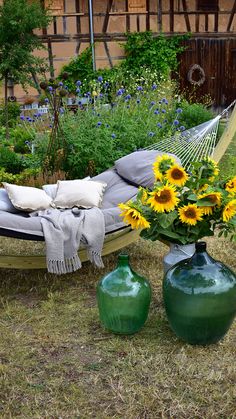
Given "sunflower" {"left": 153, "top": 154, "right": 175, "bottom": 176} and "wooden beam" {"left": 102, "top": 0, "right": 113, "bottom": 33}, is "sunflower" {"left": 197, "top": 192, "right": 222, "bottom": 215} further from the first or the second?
"wooden beam" {"left": 102, "top": 0, "right": 113, "bottom": 33}

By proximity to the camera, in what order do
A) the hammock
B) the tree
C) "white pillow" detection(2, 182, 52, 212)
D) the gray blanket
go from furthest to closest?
the tree → "white pillow" detection(2, 182, 52, 212) → the hammock → the gray blanket

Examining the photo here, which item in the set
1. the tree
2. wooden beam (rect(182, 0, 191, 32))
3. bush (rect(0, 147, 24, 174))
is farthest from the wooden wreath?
bush (rect(0, 147, 24, 174))

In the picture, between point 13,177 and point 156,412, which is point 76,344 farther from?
point 13,177

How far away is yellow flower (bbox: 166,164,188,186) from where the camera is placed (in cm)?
243

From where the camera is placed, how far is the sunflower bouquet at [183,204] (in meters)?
2.38

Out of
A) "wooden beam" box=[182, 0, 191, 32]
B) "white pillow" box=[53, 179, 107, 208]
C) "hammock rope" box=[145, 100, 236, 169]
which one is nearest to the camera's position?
"white pillow" box=[53, 179, 107, 208]

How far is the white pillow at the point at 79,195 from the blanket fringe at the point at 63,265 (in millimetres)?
456

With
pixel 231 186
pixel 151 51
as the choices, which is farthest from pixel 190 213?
pixel 151 51

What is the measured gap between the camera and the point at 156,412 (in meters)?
2.07

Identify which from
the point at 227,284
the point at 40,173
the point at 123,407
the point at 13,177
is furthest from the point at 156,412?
the point at 13,177

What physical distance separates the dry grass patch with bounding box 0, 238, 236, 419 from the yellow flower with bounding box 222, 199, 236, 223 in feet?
2.04

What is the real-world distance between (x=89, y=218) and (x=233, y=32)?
9312 mm

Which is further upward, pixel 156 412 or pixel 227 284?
pixel 227 284

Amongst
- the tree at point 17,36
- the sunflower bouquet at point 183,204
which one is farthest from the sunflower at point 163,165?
the tree at point 17,36
